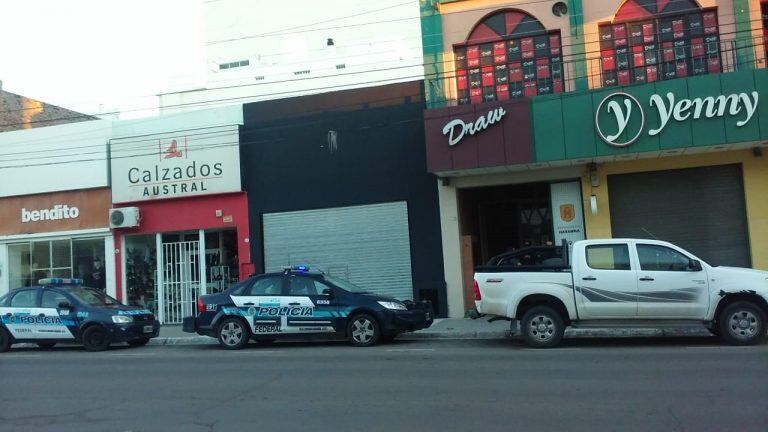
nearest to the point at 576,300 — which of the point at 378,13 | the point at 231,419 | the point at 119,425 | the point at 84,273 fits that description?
the point at 231,419

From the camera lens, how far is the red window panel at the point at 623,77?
56.0 ft

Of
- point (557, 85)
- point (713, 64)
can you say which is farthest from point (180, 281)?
point (713, 64)

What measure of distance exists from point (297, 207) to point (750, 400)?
14.0 m

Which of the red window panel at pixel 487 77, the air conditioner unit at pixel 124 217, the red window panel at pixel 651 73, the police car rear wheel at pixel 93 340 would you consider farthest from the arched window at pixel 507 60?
the police car rear wheel at pixel 93 340

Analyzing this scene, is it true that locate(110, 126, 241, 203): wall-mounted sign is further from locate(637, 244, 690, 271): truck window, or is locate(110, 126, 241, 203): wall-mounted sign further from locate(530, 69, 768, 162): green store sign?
locate(637, 244, 690, 271): truck window

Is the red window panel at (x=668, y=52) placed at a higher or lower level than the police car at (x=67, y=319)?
higher

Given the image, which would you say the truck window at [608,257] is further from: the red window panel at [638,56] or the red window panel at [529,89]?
the red window panel at [638,56]

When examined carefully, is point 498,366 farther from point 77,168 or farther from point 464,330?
point 77,168

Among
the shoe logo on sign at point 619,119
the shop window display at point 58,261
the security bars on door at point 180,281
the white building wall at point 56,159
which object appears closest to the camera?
the shoe logo on sign at point 619,119

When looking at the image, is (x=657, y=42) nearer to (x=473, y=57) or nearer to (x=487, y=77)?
(x=487, y=77)

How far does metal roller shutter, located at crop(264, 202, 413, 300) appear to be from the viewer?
60.1ft

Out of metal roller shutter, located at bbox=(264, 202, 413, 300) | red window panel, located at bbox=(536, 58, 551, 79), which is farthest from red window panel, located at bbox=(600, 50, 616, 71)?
metal roller shutter, located at bbox=(264, 202, 413, 300)

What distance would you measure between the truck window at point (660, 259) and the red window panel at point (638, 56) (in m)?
7.35

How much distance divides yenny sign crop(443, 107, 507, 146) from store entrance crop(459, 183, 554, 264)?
244 centimetres
